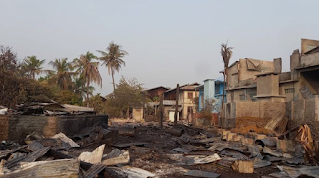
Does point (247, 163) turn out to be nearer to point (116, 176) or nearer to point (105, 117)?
point (116, 176)

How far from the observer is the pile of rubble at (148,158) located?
4.29 m

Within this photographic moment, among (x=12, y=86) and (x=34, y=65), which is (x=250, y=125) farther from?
(x=34, y=65)

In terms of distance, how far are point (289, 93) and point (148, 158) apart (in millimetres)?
15234

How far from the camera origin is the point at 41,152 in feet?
17.3

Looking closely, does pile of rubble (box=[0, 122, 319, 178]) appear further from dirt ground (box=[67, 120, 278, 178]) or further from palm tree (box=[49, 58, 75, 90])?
palm tree (box=[49, 58, 75, 90])

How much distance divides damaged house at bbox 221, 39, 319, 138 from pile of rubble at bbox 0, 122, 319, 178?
405cm

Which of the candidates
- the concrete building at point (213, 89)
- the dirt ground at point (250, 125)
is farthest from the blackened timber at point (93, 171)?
the concrete building at point (213, 89)

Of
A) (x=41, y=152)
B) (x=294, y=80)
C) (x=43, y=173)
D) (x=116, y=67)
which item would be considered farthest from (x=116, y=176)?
(x=116, y=67)

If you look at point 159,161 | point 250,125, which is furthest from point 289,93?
point 159,161

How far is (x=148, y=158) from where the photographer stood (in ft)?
24.5

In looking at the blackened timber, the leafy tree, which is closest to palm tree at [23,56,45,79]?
the leafy tree

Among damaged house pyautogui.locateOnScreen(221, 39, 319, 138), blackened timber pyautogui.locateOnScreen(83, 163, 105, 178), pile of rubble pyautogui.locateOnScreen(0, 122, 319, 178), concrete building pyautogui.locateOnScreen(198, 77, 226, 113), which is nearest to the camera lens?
pile of rubble pyautogui.locateOnScreen(0, 122, 319, 178)

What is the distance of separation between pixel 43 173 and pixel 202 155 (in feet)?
16.3

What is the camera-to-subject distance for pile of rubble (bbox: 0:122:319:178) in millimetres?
4293
